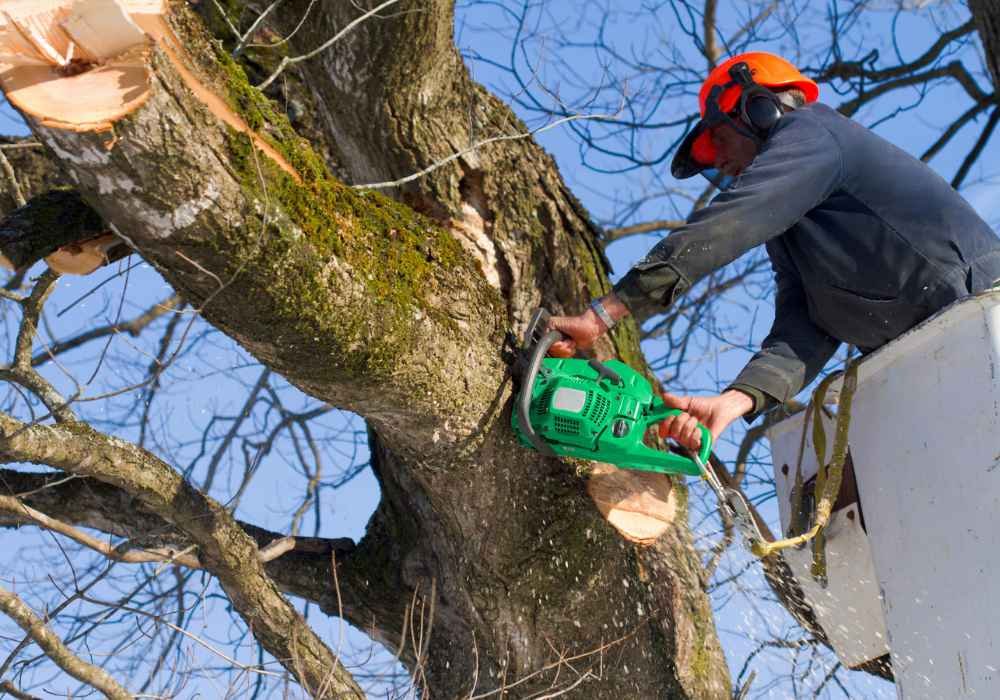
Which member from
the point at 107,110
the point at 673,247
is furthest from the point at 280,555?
the point at 107,110

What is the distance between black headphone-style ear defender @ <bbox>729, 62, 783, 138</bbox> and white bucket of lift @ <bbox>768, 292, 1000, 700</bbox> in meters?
0.76

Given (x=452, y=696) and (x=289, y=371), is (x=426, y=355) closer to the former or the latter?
(x=289, y=371)

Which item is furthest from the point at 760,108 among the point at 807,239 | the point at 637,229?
the point at 637,229

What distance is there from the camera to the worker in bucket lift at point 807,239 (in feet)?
8.23

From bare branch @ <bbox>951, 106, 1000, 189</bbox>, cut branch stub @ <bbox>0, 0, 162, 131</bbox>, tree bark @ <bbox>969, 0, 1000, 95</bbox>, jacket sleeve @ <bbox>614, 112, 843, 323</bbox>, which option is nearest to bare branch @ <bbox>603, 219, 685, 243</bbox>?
bare branch @ <bbox>951, 106, 1000, 189</bbox>

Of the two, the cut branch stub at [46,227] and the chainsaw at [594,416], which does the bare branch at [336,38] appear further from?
the chainsaw at [594,416]

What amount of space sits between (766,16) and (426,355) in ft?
14.5

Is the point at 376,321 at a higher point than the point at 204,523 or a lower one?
higher

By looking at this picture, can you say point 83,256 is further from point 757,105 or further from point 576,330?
point 757,105

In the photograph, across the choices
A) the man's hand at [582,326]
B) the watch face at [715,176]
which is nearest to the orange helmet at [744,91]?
the watch face at [715,176]

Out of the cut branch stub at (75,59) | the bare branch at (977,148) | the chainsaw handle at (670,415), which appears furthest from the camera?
the bare branch at (977,148)

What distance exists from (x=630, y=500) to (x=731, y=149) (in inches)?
43.8

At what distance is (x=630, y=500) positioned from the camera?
2.79 metres

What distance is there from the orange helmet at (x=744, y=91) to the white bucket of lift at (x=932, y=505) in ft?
2.64
